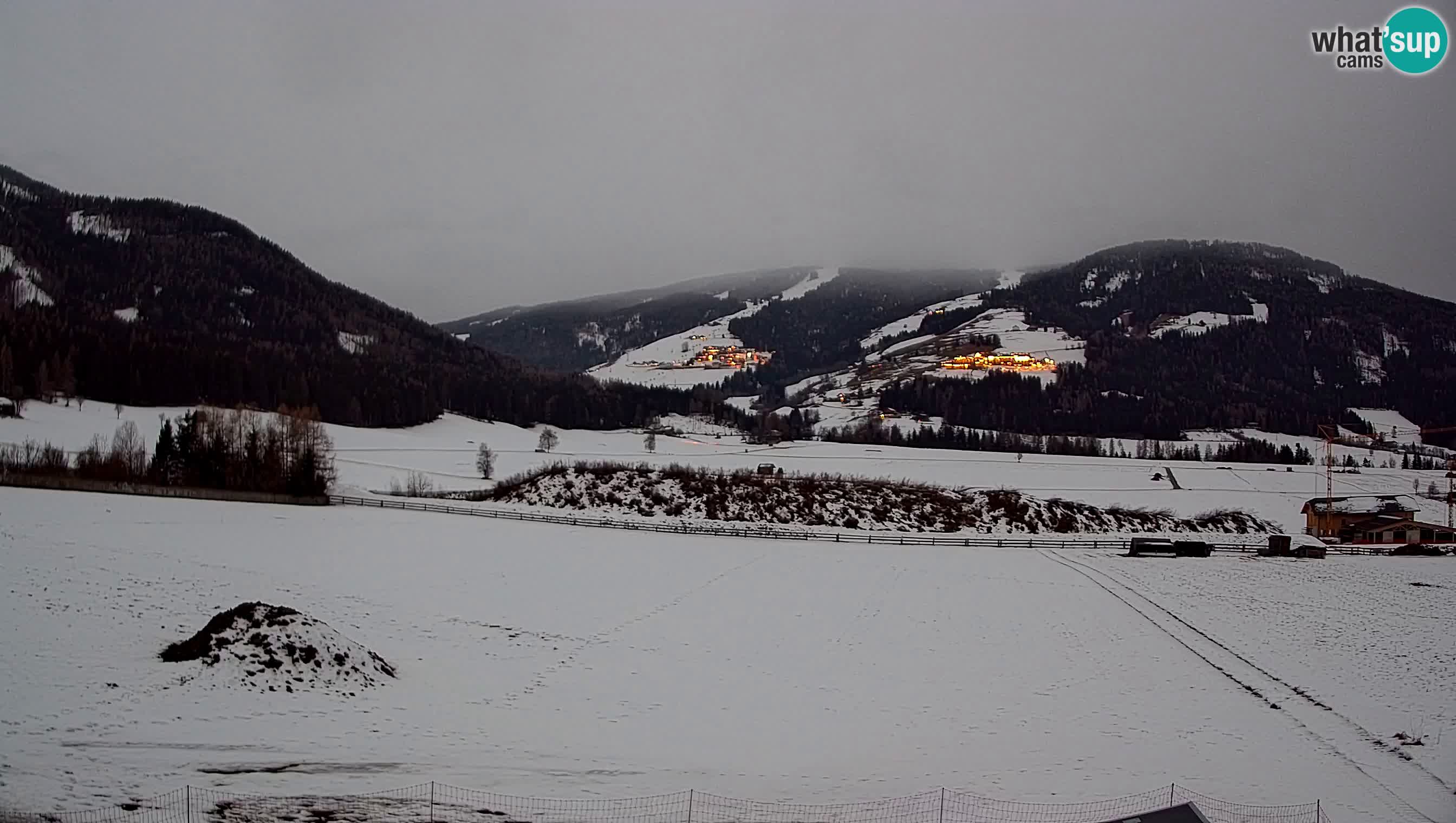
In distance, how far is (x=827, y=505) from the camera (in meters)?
58.2

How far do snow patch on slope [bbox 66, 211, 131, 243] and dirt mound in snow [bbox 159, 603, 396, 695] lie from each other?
604ft

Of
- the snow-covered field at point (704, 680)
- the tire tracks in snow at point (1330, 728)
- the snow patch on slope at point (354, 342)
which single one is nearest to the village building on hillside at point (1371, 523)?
the snow-covered field at point (704, 680)

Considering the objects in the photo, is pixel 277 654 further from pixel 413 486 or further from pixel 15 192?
pixel 15 192

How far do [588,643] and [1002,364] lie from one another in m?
182

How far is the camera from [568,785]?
1305cm

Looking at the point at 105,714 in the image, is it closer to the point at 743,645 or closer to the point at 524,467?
the point at 743,645

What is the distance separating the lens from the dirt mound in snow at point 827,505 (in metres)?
56.6

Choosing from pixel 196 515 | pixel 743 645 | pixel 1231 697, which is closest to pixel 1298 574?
pixel 1231 697

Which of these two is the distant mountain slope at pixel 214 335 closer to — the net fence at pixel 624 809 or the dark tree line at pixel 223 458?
the dark tree line at pixel 223 458

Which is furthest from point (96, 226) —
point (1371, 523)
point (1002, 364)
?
point (1371, 523)

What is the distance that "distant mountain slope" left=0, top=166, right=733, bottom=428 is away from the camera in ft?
299

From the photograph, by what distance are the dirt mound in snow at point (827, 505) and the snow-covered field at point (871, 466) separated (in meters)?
4.81

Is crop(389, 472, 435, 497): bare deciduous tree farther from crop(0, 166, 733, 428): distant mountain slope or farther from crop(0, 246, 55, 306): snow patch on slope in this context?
crop(0, 246, 55, 306): snow patch on slope

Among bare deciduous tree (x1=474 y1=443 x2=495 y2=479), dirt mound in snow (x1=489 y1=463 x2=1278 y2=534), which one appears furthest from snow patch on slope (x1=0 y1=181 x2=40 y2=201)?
dirt mound in snow (x1=489 y1=463 x2=1278 y2=534)
